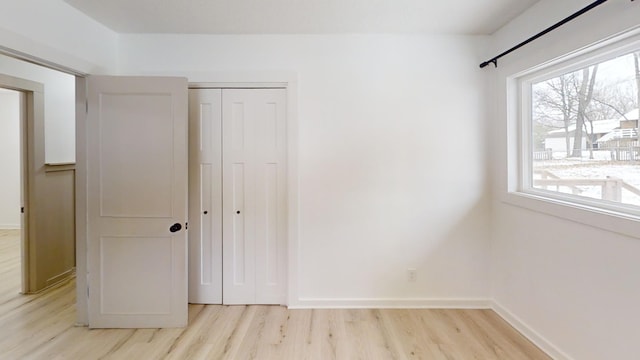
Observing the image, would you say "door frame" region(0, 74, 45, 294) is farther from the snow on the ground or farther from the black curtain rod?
the snow on the ground

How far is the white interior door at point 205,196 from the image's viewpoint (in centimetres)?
317

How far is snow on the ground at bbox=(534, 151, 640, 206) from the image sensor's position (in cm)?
193

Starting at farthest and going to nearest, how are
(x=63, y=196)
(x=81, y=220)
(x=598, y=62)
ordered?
(x=63, y=196) < (x=81, y=220) < (x=598, y=62)

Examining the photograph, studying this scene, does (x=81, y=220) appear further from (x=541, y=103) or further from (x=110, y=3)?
(x=541, y=103)

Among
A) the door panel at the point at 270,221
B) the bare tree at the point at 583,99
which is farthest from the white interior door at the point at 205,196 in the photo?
the bare tree at the point at 583,99

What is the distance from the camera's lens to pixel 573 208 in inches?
85.6

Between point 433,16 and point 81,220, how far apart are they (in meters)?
3.37

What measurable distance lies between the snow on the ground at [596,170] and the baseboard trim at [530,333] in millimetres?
1092

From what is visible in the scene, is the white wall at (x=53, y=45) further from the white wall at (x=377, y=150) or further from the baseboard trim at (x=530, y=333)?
the baseboard trim at (x=530, y=333)

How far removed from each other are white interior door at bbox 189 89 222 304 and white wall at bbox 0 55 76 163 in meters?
1.90

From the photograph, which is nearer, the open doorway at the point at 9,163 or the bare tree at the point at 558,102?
the bare tree at the point at 558,102

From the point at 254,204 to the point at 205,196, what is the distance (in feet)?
1.58

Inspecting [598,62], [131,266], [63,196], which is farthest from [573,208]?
[63,196]

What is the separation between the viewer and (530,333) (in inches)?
102
